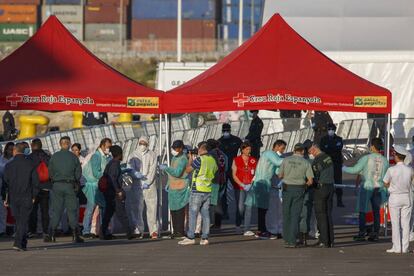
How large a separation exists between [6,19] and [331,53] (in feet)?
236

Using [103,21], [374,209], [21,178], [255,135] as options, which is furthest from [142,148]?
[103,21]

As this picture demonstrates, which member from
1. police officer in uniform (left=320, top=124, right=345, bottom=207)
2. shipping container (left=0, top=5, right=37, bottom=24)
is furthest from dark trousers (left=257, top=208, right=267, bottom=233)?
shipping container (left=0, top=5, right=37, bottom=24)

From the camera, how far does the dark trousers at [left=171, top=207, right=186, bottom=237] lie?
2100 centimetres

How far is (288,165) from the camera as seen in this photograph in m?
19.3

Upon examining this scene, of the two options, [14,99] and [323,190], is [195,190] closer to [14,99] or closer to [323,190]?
[323,190]

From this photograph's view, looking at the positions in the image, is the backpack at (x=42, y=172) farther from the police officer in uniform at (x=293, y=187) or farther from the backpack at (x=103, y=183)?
the police officer in uniform at (x=293, y=187)

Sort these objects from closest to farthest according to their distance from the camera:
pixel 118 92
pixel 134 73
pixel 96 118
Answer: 1. pixel 118 92
2. pixel 96 118
3. pixel 134 73

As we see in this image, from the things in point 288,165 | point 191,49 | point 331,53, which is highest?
point 191,49

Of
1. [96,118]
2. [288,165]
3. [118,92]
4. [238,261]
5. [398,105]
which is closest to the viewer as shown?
[238,261]

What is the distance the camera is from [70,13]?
347 ft

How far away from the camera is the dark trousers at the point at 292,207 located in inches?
762

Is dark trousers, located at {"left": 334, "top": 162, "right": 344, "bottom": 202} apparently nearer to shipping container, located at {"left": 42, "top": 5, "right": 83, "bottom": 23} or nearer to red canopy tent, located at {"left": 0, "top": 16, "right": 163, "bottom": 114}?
red canopy tent, located at {"left": 0, "top": 16, "right": 163, "bottom": 114}

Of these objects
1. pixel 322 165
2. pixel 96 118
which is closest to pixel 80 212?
pixel 322 165

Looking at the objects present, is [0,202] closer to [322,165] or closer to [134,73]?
[322,165]
